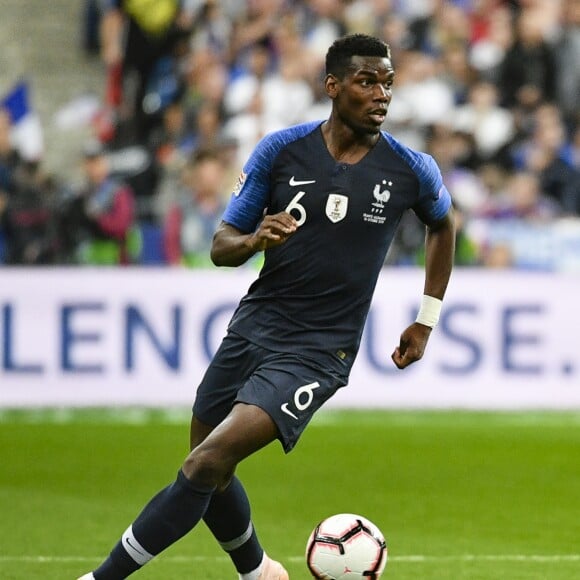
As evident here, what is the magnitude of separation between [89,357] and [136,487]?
136 inches

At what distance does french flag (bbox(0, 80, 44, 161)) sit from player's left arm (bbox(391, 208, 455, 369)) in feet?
32.1

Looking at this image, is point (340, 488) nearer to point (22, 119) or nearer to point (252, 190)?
point (252, 190)

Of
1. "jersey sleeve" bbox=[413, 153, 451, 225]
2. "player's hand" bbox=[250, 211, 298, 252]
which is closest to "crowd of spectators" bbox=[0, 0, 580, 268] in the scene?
"jersey sleeve" bbox=[413, 153, 451, 225]

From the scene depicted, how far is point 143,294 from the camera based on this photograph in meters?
12.7

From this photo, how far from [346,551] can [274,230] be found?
1.40 metres

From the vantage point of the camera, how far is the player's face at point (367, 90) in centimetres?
542

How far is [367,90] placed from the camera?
5.42 meters

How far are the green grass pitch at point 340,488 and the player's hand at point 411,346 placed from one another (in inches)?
46.3

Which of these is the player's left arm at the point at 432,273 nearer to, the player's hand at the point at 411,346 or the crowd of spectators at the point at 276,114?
the player's hand at the point at 411,346

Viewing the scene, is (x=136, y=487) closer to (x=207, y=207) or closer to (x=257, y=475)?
(x=257, y=475)

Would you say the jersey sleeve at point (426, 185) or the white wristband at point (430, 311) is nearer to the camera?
the jersey sleeve at point (426, 185)

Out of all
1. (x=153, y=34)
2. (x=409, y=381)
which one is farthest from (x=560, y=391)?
(x=153, y=34)

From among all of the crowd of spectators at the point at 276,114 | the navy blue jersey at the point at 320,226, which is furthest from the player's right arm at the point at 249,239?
the crowd of spectators at the point at 276,114

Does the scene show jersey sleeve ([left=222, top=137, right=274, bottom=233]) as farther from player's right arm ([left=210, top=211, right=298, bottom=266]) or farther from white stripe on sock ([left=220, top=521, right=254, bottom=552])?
white stripe on sock ([left=220, top=521, right=254, bottom=552])
